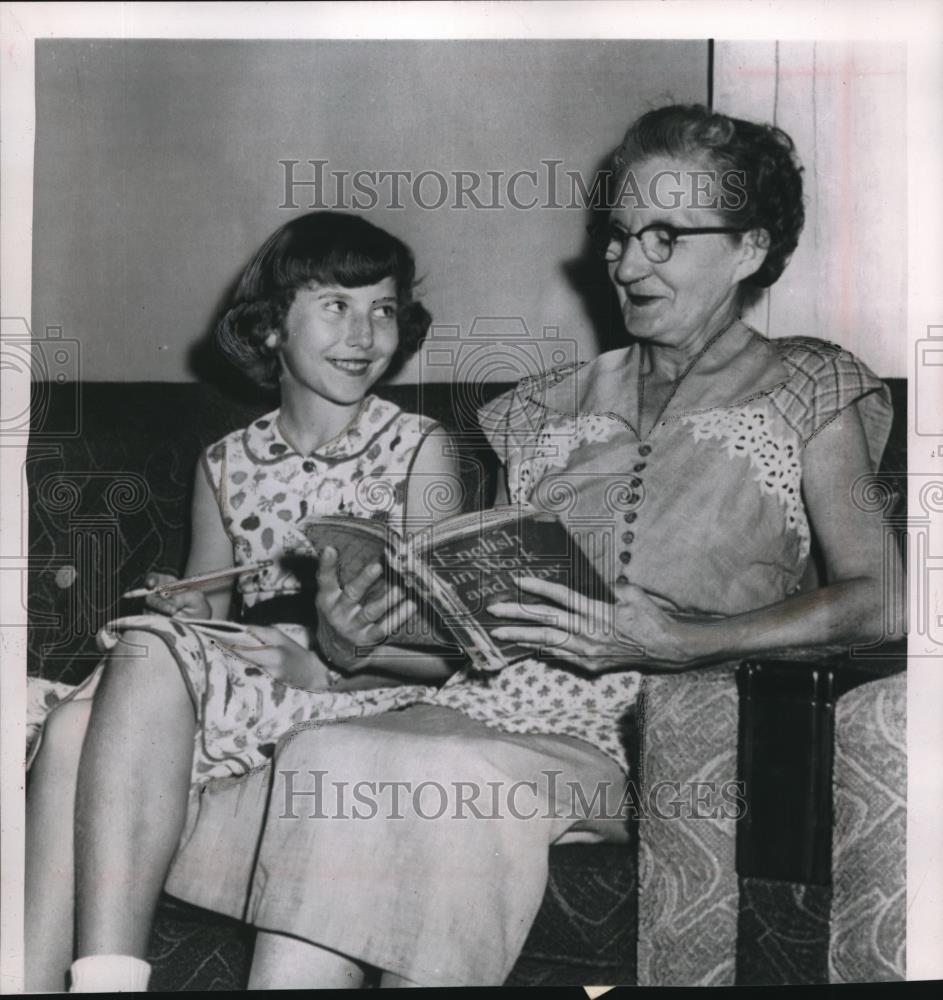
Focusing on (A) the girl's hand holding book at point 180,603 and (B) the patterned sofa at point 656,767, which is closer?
(B) the patterned sofa at point 656,767

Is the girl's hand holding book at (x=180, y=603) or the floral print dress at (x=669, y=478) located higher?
the floral print dress at (x=669, y=478)

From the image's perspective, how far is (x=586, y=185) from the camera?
7.49 feet

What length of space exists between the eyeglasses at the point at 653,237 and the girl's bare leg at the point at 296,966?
1.34m

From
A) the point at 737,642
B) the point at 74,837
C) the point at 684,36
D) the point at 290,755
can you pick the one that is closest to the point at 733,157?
the point at 684,36

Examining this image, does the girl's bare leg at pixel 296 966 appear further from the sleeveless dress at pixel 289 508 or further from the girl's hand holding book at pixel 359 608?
the girl's hand holding book at pixel 359 608

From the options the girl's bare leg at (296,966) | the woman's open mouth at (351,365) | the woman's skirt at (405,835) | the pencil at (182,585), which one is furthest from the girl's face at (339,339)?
the girl's bare leg at (296,966)

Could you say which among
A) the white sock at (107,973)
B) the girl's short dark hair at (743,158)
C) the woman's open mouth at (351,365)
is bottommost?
the white sock at (107,973)

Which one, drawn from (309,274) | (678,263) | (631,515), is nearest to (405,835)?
(631,515)

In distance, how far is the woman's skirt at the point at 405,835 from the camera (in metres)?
2.06

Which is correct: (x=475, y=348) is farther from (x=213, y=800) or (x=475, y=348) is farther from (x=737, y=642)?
(x=213, y=800)

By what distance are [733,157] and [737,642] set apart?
0.89 m

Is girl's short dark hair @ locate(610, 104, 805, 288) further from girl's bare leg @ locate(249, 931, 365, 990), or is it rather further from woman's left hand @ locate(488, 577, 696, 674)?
girl's bare leg @ locate(249, 931, 365, 990)

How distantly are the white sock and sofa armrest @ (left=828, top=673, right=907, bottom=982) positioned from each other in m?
1.19

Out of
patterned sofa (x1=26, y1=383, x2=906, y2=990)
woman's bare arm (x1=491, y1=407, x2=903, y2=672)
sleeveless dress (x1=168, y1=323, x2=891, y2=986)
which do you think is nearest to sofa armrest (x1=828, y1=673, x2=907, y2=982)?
patterned sofa (x1=26, y1=383, x2=906, y2=990)
